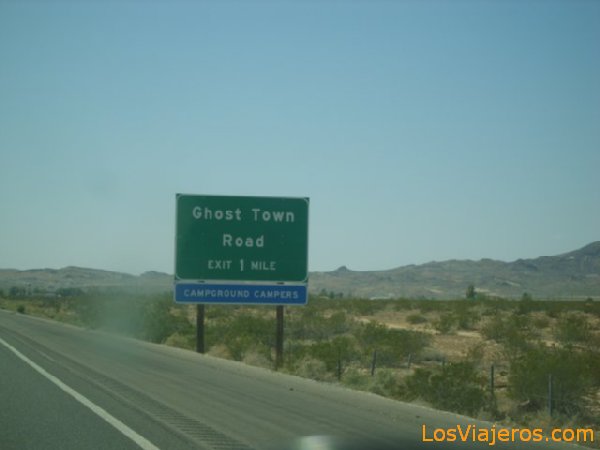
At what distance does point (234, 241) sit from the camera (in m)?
27.8

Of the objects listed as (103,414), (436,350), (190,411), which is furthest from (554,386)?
(436,350)

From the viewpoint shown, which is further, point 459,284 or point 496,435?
→ point 459,284

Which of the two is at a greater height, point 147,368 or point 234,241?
point 234,241

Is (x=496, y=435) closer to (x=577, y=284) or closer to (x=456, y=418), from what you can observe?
(x=456, y=418)

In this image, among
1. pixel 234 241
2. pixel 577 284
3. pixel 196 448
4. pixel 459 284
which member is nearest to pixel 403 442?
pixel 196 448

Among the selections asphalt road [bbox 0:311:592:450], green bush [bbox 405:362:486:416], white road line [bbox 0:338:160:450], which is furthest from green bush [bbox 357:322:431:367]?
white road line [bbox 0:338:160:450]

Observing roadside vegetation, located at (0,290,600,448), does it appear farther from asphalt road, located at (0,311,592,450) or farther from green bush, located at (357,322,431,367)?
asphalt road, located at (0,311,592,450)

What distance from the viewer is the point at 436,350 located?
37594 mm

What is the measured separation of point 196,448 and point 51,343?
23503 millimetres

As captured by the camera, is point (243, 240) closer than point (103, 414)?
No

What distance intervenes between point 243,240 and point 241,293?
1917 mm

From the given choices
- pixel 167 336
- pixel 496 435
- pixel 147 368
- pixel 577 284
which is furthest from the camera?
pixel 577 284

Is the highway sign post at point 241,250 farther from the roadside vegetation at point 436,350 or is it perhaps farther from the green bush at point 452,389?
the green bush at point 452,389
